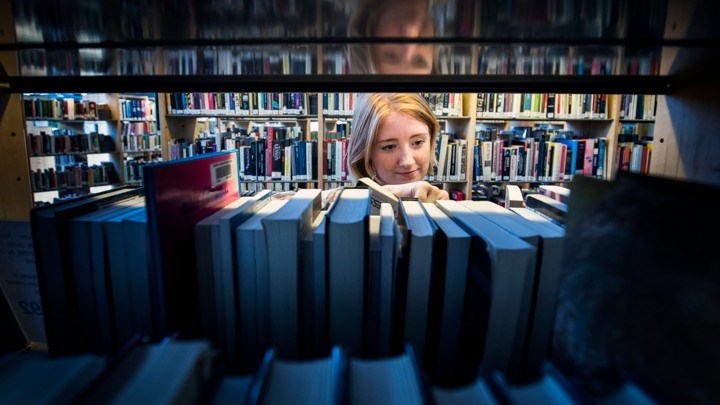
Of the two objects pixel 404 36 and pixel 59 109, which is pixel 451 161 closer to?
pixel 404 36

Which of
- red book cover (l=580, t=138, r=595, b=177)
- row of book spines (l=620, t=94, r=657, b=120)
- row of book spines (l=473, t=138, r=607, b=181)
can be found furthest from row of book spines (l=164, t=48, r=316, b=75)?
row of book spines (l=620, t=94, r=657, b=120)

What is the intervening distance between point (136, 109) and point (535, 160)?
614 centimetres

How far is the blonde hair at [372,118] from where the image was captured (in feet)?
5.61

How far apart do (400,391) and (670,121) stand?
2.02 feet

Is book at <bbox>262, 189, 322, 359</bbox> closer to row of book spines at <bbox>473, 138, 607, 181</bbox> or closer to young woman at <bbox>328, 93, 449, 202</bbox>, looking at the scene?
young woman at <bbox>328, 93, 449, 202</bbox>

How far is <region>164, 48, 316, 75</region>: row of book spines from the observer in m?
0.63

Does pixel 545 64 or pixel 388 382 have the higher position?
pixel 545 64

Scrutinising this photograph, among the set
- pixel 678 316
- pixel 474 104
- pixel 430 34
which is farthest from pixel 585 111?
pixel 678 316

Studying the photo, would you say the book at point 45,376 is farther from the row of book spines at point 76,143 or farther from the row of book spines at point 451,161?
the row of book spines at point 76,143

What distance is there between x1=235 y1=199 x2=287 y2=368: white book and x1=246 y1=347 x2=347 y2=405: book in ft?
0.45

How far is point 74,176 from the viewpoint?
17.4 feet

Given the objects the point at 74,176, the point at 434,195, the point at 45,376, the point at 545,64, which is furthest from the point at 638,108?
the point at 74,176

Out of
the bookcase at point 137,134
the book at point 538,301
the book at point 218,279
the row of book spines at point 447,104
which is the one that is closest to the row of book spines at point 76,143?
the bookcase at point 137,134

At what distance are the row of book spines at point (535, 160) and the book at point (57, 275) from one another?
3.04 m
